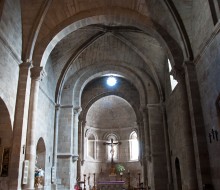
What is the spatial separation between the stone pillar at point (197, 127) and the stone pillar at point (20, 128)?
7.74m

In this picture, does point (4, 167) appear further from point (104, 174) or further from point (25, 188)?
point (104, 174)

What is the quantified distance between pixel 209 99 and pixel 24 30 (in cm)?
969

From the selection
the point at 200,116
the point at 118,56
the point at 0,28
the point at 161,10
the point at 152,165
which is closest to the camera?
the point at 0,28

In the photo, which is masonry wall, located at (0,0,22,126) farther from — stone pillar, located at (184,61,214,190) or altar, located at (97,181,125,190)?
altar, located at (97,181,125,190)

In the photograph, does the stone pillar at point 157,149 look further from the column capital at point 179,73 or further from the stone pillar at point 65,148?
the column capital at point 179,73

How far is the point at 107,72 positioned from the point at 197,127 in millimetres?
13119

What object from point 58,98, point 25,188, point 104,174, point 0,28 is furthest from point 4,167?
point 104,174

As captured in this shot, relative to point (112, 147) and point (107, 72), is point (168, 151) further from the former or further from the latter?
point (112, 147)

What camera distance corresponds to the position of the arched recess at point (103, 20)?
539 inches

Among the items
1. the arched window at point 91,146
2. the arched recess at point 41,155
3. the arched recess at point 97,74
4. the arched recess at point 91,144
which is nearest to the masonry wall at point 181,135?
the arched recess at point 97,74

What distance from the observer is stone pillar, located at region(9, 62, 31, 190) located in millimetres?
10516

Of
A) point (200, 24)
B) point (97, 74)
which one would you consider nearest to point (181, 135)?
point (200, 24)

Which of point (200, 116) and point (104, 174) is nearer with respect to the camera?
Result: point (200, 116)

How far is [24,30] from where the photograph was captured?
12.9m
